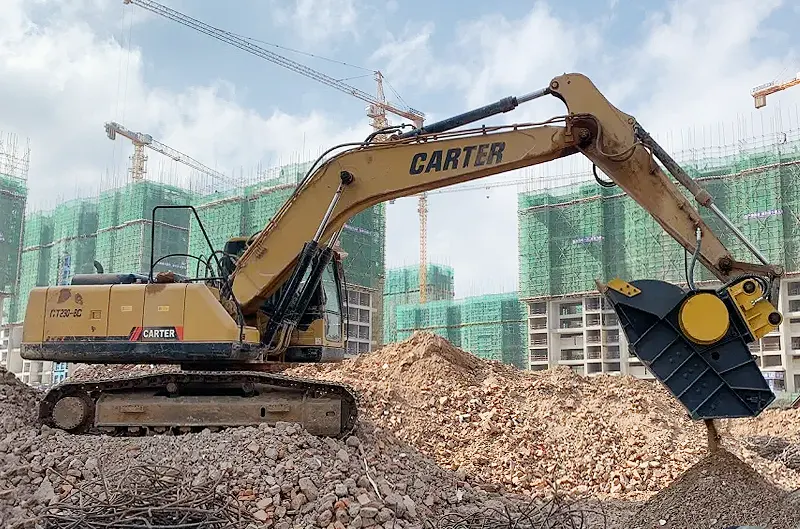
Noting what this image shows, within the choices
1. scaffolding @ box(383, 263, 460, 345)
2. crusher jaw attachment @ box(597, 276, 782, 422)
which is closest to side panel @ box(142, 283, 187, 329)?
crusher jaw attachment @ box(597, 276, 782, 422)

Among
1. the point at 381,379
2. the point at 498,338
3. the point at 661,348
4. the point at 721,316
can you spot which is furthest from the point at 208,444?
the point at 498,338

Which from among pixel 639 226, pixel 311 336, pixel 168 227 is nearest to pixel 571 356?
pixel 639 226

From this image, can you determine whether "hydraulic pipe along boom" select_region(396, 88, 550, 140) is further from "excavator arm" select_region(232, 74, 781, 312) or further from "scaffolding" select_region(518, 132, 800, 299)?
"scaffolding" select_region(518, 132, 800, 299)

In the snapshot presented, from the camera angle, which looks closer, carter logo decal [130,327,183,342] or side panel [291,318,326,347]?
carter logo decal [130,327,183,342]

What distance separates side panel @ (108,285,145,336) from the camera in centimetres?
750

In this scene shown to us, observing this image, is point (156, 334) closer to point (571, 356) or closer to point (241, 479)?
point (241, 479)

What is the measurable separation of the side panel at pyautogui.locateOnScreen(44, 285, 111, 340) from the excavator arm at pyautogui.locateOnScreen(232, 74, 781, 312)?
1396 mm

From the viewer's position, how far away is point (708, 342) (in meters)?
6.02

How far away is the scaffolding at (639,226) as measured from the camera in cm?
3062

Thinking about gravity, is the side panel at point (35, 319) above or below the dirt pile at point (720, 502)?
above

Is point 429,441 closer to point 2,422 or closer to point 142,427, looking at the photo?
point 142,427

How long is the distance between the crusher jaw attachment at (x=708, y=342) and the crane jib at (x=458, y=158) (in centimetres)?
208

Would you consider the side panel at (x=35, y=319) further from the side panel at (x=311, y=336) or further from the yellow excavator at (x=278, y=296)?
the side panel at (x=311, y=336)

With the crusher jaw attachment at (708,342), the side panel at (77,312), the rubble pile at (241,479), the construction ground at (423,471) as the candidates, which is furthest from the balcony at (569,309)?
the side panel at (77,312)
